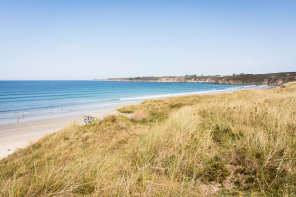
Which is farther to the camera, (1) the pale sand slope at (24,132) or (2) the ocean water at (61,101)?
(2) the ocean water at (61,101)

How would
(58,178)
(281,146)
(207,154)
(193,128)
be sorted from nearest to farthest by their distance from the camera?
1. (58,178)
2. (281,146)
3. (207,154)
4. (193,128)

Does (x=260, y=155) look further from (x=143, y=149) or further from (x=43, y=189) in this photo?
(x=43, y=189)

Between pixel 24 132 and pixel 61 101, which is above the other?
pixel 61 101

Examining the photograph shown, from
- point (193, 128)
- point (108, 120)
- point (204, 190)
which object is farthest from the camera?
point (108, 120)

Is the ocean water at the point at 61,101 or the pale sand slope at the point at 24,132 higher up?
the ocean water at the point at 61,101

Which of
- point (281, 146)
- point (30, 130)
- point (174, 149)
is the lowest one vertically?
point (30, 130)

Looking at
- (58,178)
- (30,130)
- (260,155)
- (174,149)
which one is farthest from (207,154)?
(30,130)

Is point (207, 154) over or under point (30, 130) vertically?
over

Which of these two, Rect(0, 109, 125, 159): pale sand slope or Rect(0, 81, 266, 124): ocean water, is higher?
Rect(0, 81, 266, 124): ocean water

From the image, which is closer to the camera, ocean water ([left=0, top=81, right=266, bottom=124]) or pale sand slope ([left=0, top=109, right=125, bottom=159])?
pale sand slope ([left=0, top=109, right=125, bottom=159])

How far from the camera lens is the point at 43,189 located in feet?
7.95

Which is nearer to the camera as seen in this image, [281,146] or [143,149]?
[281,146]

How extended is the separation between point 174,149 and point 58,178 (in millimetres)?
2645

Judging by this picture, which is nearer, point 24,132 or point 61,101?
point 24,132
